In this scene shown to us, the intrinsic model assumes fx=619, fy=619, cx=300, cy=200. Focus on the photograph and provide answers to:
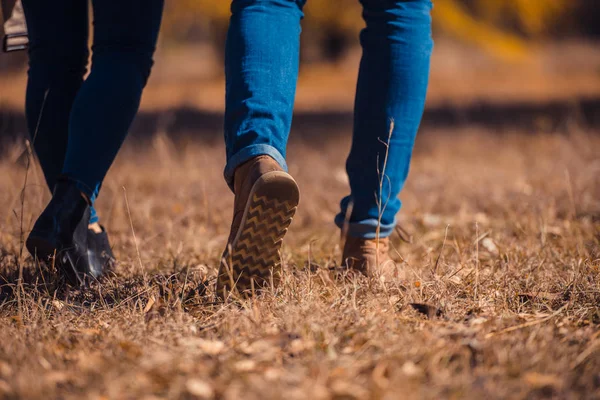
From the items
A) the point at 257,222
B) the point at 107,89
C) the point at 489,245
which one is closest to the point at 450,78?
A: the point at 489,245

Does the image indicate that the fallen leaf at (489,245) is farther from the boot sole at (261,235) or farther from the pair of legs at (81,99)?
the pair of legs at (81,99)

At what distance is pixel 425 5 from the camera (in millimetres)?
1613

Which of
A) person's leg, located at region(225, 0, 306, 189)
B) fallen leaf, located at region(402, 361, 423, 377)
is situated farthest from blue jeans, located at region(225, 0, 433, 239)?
fallen leaf, located at region(402, 361, 423, 377)

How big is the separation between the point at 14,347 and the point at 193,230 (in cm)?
125

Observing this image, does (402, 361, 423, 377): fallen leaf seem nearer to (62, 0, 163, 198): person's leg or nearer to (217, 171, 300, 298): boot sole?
(217, 171, 300, 298): boot sole

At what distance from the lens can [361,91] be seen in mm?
1664

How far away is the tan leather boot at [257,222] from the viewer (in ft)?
4.23

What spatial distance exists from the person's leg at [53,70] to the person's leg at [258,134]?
53cm

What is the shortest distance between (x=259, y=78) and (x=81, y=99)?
50cm

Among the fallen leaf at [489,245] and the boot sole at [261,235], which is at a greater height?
the boot sole at [261,235]

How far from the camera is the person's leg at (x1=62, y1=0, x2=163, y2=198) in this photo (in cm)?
159

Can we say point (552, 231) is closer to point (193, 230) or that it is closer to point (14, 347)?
point (193, 230)

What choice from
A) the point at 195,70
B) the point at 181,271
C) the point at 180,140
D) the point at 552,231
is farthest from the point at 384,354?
the point at 195,70

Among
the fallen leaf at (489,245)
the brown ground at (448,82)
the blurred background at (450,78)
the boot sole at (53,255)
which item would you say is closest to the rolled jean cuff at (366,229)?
the fallen leaf at (489,245)
